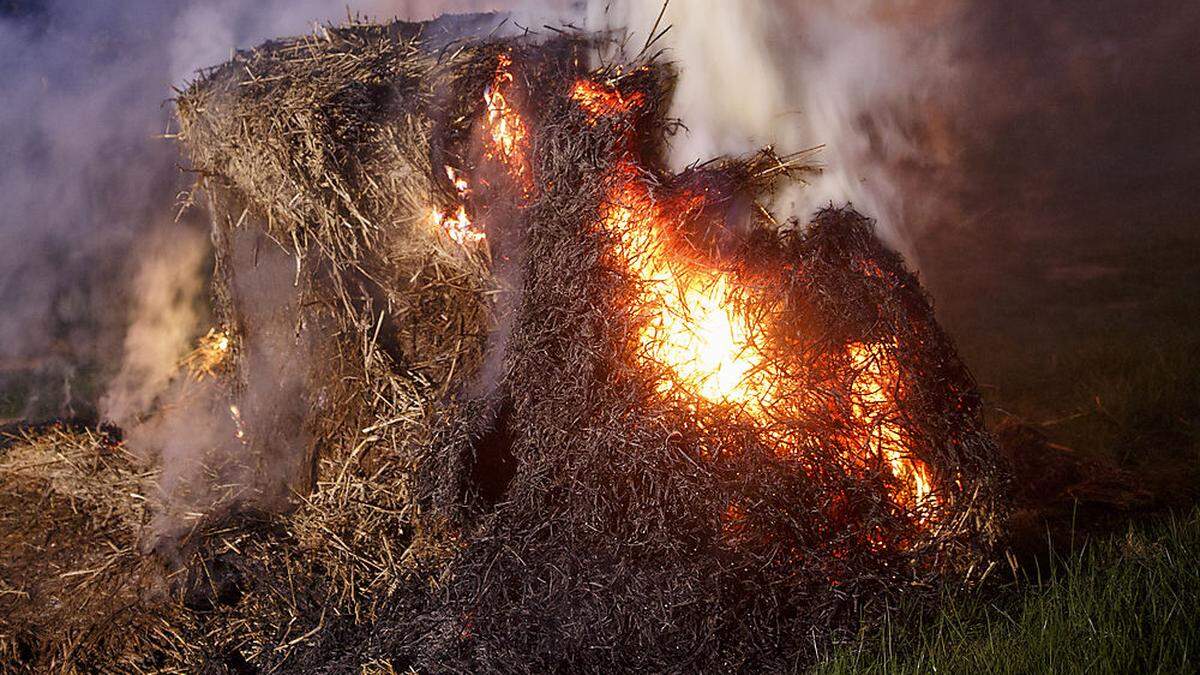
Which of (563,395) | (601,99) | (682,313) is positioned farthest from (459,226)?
(682,313)

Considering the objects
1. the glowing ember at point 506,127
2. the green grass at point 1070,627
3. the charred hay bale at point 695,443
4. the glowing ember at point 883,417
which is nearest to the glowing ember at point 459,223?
the glowing ember at point 506,127

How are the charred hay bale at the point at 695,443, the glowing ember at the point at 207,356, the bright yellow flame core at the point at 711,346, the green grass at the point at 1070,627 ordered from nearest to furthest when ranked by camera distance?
the green grass at the point at 1070,627 → the charred hay bale at the point at 695,443 → the bright yellow flame core at the point at 711,346 → the glowing ember at the point at 207,356

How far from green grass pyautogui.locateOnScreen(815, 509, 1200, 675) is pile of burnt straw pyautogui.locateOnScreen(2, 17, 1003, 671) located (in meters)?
0.15

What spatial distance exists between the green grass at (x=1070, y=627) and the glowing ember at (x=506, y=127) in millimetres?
2260

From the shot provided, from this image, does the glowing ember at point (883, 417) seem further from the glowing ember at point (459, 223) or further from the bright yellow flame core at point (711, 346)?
the glowing ember at point (459, 223)

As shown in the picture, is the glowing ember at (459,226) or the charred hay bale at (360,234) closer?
the charred hay bale at (360,234)

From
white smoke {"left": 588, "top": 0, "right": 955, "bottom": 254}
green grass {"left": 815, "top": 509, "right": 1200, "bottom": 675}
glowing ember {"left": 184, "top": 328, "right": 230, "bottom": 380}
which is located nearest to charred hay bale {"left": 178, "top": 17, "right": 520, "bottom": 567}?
white smoke {"left": 588, "top": 0, "right": 955, "bottom": 254}

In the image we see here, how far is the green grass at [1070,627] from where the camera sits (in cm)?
235

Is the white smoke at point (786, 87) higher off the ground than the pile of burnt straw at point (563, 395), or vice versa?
the white smoke at point (786, 87)

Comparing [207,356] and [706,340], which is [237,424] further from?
[706,340]

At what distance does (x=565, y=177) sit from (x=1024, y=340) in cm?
471

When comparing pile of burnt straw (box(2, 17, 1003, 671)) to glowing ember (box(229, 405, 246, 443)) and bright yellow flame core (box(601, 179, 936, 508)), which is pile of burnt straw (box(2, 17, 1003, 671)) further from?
glowing ember (box(229, 405, 246, 443))

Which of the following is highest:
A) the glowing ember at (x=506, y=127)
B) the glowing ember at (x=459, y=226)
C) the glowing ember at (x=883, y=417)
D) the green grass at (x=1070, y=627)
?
the glowing ember at (x=506, y=127)

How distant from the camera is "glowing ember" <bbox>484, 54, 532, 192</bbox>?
341 centimetres
